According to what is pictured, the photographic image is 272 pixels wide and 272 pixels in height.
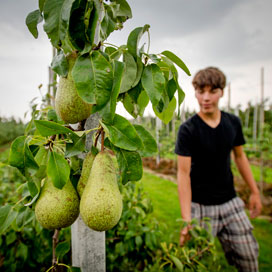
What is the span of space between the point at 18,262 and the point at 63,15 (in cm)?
191

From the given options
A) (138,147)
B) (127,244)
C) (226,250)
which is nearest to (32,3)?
(138,147)

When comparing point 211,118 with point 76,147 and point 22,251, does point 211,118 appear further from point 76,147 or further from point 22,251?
point 22,251

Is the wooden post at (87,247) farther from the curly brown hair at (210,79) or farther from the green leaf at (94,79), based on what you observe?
the curly brown hair at (210,79)

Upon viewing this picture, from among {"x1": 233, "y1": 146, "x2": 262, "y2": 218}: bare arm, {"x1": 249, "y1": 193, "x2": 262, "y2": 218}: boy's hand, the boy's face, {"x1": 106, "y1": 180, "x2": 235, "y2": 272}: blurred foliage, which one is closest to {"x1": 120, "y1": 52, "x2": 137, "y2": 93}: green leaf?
{"x1": 106, "y1": 180, "x2": 235, "y2": 272}: blurred foliage

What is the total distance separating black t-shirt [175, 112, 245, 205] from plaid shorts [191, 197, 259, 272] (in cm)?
9

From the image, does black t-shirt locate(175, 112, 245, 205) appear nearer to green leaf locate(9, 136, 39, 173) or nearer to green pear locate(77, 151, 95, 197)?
green pear locate(77, 151, 95, 197)

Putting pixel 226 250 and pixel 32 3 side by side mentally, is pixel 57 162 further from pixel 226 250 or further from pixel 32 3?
pixel 226 250

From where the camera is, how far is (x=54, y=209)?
2.37ft

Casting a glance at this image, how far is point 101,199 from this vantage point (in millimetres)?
673

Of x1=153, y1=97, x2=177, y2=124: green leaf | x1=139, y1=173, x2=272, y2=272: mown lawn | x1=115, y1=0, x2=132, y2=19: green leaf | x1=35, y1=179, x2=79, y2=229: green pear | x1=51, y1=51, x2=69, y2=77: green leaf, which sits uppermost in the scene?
x1=115, y1=0, x2=132, y2=19: green leaf

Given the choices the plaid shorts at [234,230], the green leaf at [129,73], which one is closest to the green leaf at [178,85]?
the green leaf at [129,73]

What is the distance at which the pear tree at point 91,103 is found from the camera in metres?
0.60

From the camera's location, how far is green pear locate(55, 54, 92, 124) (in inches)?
28.3

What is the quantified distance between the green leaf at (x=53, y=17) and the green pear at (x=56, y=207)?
512mm
